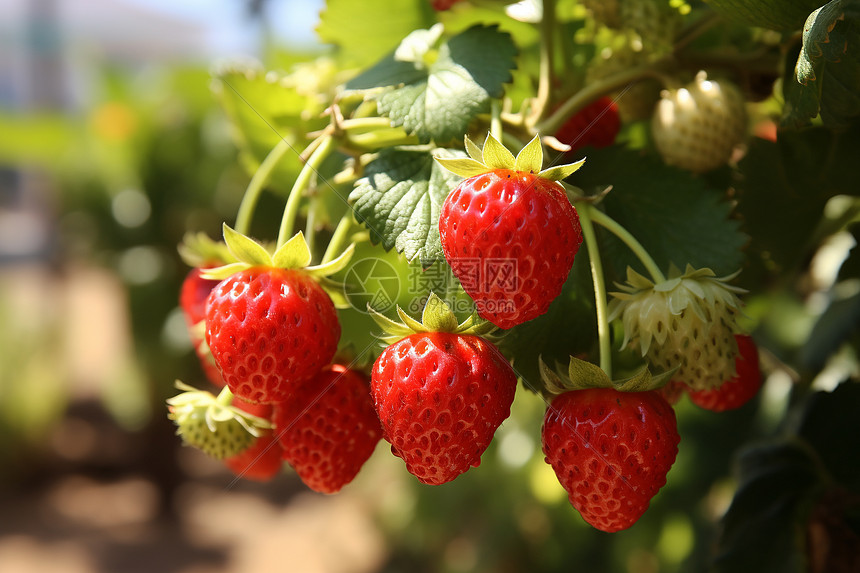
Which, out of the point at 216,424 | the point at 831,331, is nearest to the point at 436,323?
the point at 216,424

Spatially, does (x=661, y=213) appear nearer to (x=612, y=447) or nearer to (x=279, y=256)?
(x=612, y=447)

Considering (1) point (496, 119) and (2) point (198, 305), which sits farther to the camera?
(2) point (198, 305)

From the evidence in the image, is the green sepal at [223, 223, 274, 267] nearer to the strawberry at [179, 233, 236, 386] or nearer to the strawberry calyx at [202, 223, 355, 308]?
the strawberry calyx at [202, 223, 355, 308]

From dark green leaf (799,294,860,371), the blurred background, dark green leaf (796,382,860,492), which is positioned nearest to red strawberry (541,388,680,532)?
dark green leaf (796,382,860,492)

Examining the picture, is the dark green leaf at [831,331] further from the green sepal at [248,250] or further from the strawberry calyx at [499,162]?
the green sepal at [248,250]

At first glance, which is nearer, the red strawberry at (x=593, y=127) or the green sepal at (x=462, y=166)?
the green sepal at (x=462, y=166)

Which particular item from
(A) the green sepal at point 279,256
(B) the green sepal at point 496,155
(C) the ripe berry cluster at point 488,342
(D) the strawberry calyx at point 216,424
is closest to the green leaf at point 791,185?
(C) the ripe berry cluster at point 488,342

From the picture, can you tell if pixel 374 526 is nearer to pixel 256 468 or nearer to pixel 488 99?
pixel 256 468
